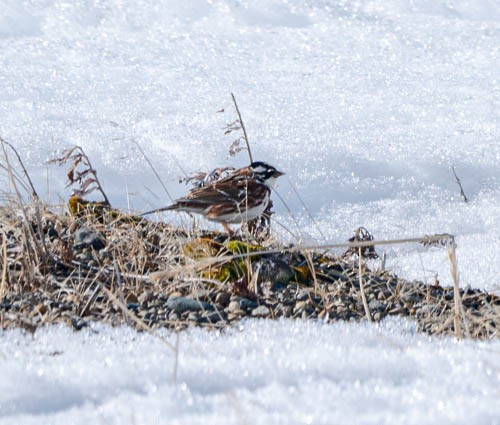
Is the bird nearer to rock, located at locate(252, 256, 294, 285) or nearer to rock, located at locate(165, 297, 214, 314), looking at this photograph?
rock, located at locate(252, 256, 294, 285)

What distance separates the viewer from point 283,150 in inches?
305

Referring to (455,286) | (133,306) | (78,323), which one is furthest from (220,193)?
(455,286)

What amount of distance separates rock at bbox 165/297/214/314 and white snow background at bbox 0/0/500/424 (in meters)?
0.32

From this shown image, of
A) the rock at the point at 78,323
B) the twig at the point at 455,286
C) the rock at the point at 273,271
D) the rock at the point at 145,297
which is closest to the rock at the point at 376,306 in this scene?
the rock at the point at 273,271

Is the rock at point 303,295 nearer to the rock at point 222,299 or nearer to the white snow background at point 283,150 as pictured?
the rock at point 222,299

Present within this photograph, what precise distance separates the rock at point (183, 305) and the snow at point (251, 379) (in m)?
0.43

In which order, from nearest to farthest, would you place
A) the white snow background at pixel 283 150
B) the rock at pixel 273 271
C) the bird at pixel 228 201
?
1. the white snow background at pixel 283 150
2. the rock at pixel 273 271
3. the bird at pixel 228 201

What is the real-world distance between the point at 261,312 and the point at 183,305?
0.29 m

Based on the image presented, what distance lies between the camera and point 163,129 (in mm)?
8094

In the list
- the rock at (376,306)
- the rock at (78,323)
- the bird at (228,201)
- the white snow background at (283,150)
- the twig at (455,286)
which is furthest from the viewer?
the bird at (228,201)

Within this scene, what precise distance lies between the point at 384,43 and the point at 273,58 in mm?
1183

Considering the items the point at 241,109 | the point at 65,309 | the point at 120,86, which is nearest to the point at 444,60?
the point at 241,109

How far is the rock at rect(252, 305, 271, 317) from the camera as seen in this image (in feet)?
12.5

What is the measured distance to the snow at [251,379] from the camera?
2443mm
